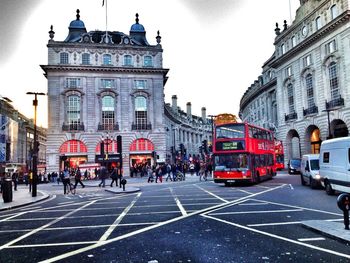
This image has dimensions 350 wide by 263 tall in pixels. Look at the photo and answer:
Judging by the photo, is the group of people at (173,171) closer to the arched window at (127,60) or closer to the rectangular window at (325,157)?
the rectangular window at (325,157)

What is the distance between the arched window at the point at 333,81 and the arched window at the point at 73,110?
34.6 metres

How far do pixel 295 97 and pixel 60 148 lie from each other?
113ft

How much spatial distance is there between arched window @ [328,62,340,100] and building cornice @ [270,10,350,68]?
374 cm

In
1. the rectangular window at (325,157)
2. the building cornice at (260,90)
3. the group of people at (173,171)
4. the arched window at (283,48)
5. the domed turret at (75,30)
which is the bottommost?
the group of people at (173,171)

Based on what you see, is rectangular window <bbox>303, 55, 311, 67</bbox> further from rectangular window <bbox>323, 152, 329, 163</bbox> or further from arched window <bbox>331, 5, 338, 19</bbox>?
rectangular window <bbox>323, 152, 329, 163</bbox>

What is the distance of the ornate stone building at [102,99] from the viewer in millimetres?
45719

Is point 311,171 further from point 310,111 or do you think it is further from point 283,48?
point 283,48

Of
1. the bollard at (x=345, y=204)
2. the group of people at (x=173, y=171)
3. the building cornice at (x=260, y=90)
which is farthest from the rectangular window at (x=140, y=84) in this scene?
the bollard at (x=345, y=204)

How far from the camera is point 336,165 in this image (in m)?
13.8

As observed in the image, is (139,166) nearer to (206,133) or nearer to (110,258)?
(110,258)

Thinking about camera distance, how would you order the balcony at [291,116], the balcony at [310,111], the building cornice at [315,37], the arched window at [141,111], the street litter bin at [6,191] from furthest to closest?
1. the arched window at [141,111]
2. the balcony at [291,116]
3. the balcony at [310,111]
4. the building cornice at [315,37]
5. the street litter bin at [6,191]

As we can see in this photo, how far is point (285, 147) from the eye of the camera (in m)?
43.9

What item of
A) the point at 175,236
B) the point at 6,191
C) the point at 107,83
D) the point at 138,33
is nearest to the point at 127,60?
the point at 107,83

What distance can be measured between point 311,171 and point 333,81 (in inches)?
840
